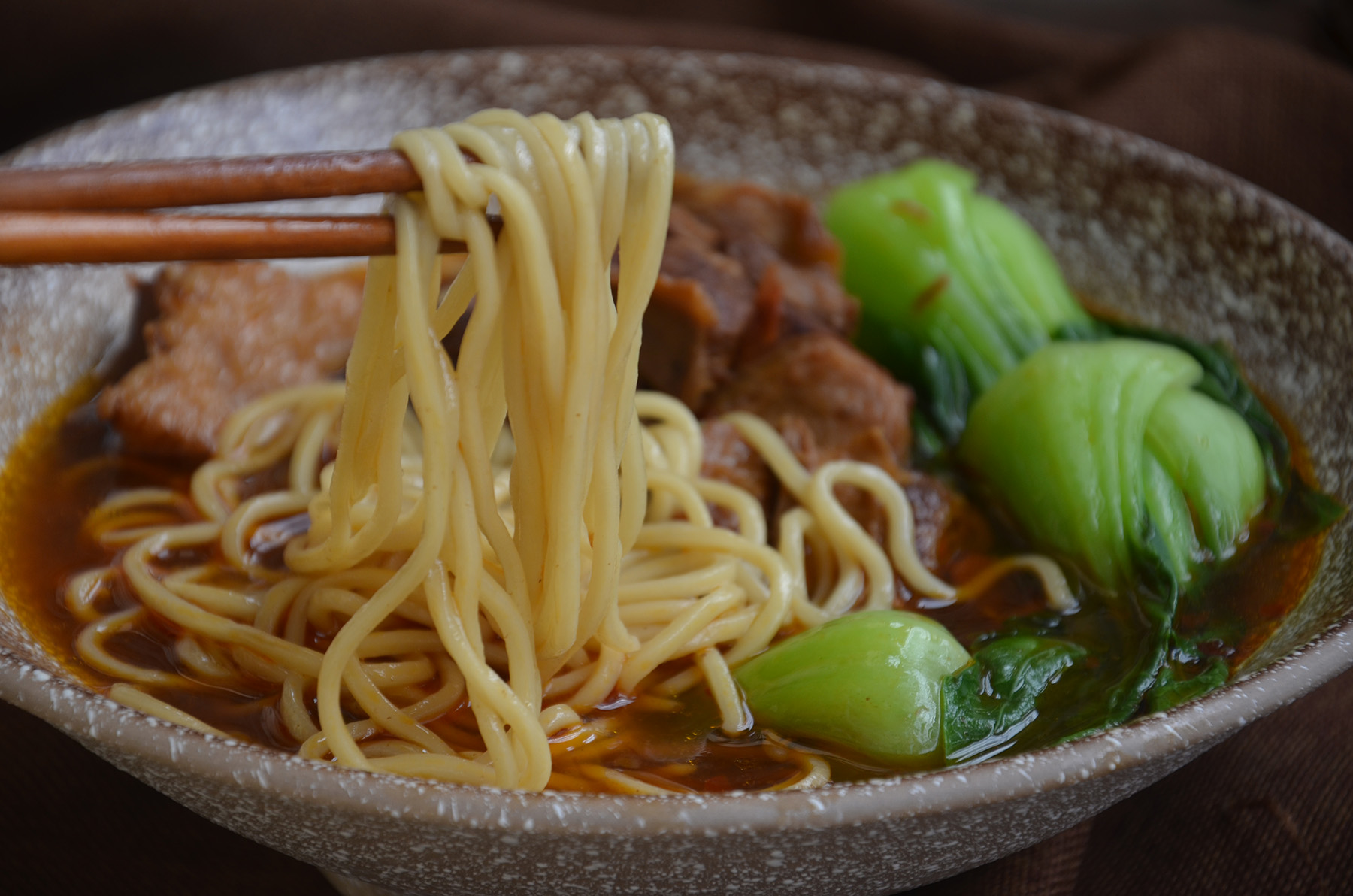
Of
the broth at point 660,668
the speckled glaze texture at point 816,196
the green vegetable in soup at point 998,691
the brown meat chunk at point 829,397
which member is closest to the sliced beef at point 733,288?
the brown meat chunk at point 829,397

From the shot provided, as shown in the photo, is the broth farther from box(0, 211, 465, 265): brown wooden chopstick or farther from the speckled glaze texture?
box(0, 211, 465, 265): brown wooden chopstick

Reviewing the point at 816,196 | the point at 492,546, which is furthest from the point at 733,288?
the point at 492,546

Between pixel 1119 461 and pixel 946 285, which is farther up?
pixel 946 285

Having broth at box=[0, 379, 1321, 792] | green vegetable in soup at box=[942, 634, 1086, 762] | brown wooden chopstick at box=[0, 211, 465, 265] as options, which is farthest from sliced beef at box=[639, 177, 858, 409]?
brown wooden chopstick at box=[0, 211, 465, 265]

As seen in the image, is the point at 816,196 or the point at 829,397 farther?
the point at 816,196

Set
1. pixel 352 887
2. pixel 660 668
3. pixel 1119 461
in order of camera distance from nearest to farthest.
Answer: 1. pixel 352 887
2. pixel 660 668
3. pixel 1119 461

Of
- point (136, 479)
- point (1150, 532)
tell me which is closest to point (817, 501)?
point (1150, 532)

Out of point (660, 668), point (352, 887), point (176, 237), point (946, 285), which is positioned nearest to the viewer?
point (176, 237)

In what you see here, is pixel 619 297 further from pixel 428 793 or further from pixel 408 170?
pixel 428 793

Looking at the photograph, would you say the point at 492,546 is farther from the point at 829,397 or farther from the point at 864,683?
the point at 829,397
